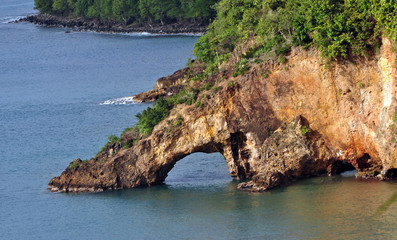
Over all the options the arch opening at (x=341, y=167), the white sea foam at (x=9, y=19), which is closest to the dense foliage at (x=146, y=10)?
the white sea foam at (x=9, y=19)

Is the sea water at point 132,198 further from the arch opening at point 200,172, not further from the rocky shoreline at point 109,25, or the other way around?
the rocky shoreline at point 109,25

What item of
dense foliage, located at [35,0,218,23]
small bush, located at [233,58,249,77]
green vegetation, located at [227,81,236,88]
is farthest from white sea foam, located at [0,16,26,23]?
green vegetation, located at [227,81,236,88]

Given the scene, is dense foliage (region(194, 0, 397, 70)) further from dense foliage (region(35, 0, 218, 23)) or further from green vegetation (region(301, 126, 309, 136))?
dense foliage (region(35, 0, 218, 23))

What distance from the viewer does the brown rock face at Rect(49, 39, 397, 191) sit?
136 feet

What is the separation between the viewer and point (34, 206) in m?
46.6

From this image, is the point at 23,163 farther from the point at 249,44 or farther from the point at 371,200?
the point at 371,200

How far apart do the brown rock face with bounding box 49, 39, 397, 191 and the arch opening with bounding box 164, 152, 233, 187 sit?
1.62 m

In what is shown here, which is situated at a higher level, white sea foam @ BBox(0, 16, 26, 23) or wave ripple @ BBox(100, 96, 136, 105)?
white sea foam @ BBox(0, 16, 26, 23)

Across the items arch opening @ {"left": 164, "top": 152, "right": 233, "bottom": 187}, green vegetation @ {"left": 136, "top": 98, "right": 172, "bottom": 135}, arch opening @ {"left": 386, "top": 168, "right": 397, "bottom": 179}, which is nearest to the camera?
arch opening @ {"left": 386, "top": 168, "right": 397, "bottom": 179}

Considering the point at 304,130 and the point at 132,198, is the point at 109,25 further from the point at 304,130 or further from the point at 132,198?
the point at 304,130

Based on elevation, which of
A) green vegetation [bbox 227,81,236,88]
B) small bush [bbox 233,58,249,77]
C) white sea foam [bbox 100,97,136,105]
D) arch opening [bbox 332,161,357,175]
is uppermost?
small bush [bbox 233,58,249,77]

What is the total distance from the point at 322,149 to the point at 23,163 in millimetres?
Answer: 25276

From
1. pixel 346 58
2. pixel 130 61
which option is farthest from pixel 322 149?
pixel 130 61

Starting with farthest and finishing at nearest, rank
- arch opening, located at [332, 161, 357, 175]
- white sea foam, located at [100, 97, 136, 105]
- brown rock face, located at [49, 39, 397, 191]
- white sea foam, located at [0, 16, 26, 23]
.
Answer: white sea foam, located at [0, 16, 26, 23]
white sea foam, located at [100, 97, 136, 105]
arch opening, located at [332, 161, 357, 175]
brown rock face, located at [49, 39, 397, 191]
